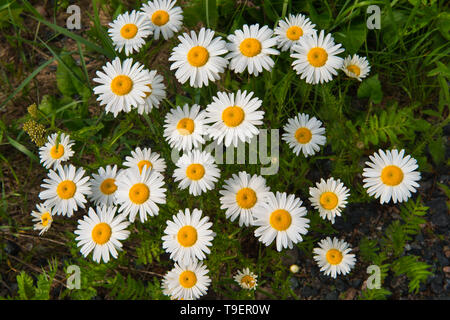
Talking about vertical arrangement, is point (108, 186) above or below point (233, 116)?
below

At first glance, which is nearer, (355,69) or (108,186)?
(108,186)

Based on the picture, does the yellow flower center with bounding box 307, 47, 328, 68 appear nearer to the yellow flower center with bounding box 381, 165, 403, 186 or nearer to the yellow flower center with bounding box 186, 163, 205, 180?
the yellow flower center with bounding box 381, 165, 403, 186

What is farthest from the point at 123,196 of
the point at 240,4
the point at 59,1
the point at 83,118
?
the point at 59,1

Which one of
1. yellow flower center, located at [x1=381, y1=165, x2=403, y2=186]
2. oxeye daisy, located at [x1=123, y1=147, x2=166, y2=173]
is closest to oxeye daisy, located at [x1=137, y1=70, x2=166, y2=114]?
oxeye daisy, located at [x1=123, y1=147, x2=166, y2=173]

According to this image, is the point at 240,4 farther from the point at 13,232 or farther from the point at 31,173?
the point at 13,232

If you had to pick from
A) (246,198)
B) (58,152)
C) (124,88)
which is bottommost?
(246,198)

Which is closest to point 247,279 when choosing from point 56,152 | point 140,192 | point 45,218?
point 140,192

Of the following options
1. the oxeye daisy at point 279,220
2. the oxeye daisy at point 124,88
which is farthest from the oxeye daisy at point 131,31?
the oxeye daisy at point 279,220

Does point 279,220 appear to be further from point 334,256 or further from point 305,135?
point 305,135
